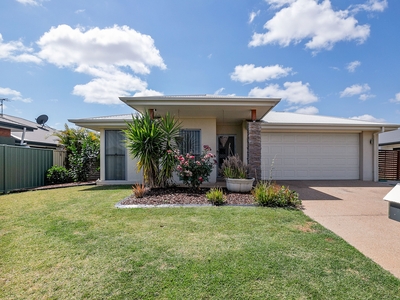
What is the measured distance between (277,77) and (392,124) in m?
6.23

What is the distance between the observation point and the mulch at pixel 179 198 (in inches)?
222

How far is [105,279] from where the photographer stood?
7.61ft

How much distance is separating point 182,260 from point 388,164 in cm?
1366

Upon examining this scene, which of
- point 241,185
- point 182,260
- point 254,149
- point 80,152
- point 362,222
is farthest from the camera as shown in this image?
point 80,152

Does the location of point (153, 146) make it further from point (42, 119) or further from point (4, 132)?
point (42, 119)

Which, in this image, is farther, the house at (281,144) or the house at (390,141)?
the house at (390,141)

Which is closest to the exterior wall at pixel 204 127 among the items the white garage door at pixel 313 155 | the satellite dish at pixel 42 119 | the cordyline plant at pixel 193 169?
the cordyline plant at pixel 193 169

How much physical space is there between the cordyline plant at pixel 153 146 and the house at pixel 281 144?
1.82 m

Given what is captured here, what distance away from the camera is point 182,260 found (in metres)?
2.71

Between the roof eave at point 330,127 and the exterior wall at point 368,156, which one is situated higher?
the roof eave at point 330,127

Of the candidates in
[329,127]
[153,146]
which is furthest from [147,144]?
[329,127]

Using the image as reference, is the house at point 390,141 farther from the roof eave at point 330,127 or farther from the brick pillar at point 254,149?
the brick pillar at point 254,149

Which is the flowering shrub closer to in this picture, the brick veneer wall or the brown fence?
the brick veneer wall

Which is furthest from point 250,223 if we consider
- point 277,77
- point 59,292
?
point 277,77
